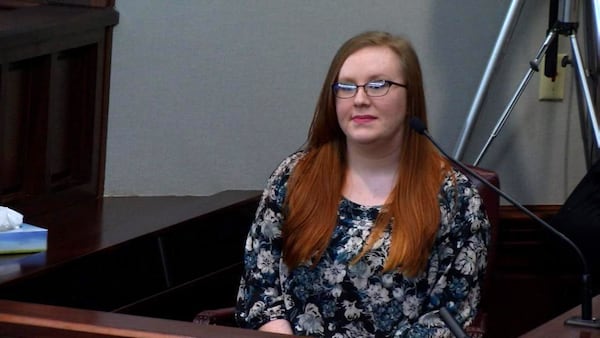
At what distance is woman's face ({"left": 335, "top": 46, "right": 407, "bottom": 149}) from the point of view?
241 cm

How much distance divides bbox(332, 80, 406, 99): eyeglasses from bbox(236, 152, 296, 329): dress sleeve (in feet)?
0.69

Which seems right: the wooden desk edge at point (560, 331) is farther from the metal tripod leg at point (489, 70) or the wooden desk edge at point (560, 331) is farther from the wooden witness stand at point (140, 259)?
the metal tripod leg at point (489, 70)

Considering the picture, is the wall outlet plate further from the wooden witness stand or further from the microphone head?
the microphone head

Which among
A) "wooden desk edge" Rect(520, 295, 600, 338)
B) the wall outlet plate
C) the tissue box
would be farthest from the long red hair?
the wall outlet plate

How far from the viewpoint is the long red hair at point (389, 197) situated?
2.38m

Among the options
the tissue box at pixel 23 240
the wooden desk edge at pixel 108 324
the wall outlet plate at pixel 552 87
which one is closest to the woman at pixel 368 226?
the tissue box at pixel 23 240

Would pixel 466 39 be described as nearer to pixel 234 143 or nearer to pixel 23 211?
pixel 234 143

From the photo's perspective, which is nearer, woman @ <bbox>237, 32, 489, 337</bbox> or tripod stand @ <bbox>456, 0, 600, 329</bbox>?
woman @ <bbox>237, 32, 489, 337</bbox>

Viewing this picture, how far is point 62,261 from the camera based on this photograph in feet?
8.40

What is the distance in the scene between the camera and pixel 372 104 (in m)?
2.42

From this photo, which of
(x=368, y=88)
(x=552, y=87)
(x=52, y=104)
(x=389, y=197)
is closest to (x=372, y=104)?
(x=368, y=88)

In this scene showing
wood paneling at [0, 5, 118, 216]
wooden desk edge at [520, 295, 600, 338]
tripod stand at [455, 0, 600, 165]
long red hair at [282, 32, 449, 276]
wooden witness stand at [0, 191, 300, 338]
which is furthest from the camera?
tripod stand at [455, 0, 600, 165]

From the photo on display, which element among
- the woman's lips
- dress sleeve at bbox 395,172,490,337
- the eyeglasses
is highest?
the eyeglasses

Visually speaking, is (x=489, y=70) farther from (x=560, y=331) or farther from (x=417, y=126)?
(x=560, y=331)
